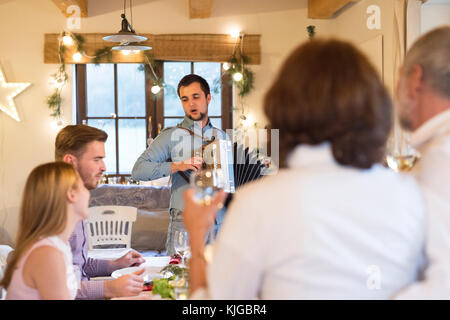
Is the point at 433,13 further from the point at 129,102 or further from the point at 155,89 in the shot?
the point at 129,102

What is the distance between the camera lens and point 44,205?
1572 millimetres

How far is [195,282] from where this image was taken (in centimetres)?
121

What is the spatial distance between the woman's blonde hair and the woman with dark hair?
0.69m

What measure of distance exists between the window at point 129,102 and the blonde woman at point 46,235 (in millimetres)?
4984

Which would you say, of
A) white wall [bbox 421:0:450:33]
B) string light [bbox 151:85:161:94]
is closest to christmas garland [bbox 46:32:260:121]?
string light [bbox 151:85:161:94]

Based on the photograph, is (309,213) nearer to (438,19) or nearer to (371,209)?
(371,209)

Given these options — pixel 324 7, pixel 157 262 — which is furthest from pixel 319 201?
pixel 324 7

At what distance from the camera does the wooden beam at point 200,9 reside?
229 inches

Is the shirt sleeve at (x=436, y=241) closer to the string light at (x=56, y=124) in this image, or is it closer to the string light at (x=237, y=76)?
the string light at (x=237, y=76)

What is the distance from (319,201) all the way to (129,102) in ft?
19.0

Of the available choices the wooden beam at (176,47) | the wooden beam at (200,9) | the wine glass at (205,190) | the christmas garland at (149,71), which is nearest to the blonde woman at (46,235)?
the wine glass at (205,190)

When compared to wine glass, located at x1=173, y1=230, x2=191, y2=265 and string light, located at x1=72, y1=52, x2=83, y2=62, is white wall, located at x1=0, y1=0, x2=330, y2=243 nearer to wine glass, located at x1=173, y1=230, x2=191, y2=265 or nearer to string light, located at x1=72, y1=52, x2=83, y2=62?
string light, located at x1=72, y1=52, x2=83, y2=62

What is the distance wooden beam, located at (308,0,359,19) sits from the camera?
556 centimetres

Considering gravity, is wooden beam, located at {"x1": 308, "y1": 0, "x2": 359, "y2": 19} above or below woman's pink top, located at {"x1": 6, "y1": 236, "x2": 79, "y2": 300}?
above
